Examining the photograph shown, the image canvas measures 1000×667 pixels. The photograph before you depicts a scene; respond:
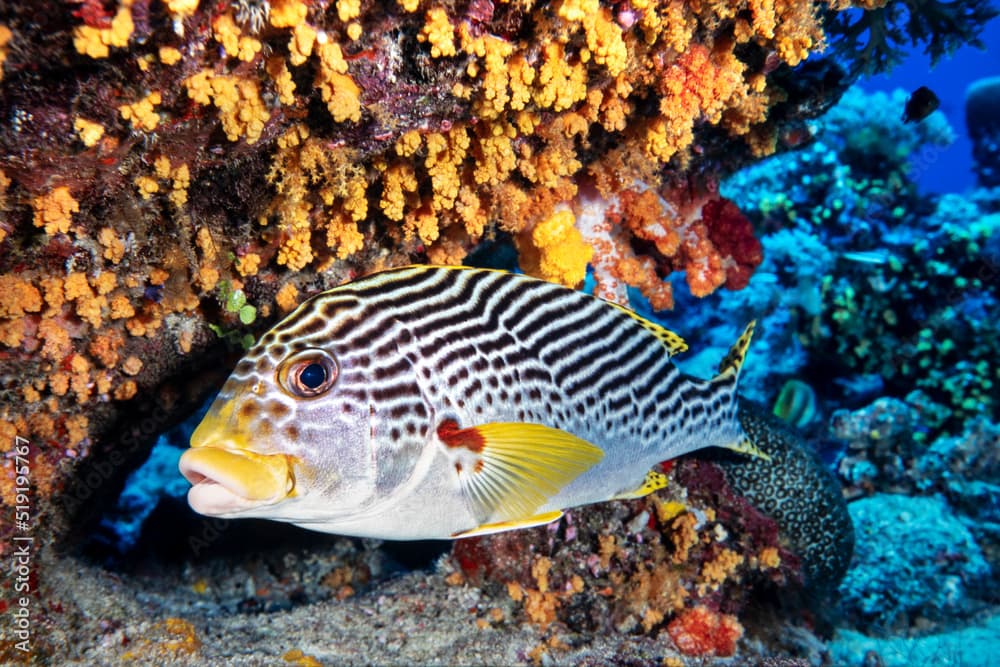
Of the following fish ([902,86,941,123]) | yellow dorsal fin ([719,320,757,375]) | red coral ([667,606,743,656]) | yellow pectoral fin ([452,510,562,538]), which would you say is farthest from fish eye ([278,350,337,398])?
fish ([902,86,941,123])

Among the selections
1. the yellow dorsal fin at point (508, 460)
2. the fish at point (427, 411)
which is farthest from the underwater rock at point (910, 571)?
the yellow dorsal fin at point (508, 460)

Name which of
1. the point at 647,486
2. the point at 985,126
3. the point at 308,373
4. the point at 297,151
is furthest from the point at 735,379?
the point at 985,126

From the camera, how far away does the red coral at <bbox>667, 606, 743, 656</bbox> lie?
4.15 metres

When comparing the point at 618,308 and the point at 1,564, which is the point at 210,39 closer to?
the point at 618,308

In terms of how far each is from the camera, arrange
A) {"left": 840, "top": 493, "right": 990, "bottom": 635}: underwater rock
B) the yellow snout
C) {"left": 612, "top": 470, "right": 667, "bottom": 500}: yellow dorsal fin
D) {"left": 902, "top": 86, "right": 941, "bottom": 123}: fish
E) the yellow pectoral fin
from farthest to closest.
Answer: {"left": 840, "top": 493, "right": 990, "bottom": 635}: underwater rock
{"left": 902, "top": 86, "right": 941, "bottom": 123}: fish
{"left": 612, "top": 470, "right": 667, "bottom": 500}: yellow dorsal fin
the yellow pectoral fin
the yellow snout

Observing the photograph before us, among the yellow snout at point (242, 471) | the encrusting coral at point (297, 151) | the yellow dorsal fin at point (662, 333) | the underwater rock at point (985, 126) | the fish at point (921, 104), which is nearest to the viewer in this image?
the yellow snout at point (242, 471)

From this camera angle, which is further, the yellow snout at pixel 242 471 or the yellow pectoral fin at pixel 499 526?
the yellow pectoral fin at pixel 499 526

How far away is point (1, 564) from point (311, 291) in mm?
2314

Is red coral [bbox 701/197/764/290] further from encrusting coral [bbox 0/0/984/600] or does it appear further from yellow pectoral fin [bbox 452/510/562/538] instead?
yellow pectoral fin [bbox 452/510/562/538]

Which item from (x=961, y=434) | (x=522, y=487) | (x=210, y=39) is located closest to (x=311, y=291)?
(x=210, y=39)

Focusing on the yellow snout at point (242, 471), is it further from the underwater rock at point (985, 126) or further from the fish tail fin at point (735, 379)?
the underwater rock at point (985, 126)

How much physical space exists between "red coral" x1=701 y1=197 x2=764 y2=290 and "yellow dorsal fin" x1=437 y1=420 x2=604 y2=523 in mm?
2886

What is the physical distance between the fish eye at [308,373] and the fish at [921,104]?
6.01 metres

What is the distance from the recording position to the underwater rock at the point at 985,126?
48.5 ft
